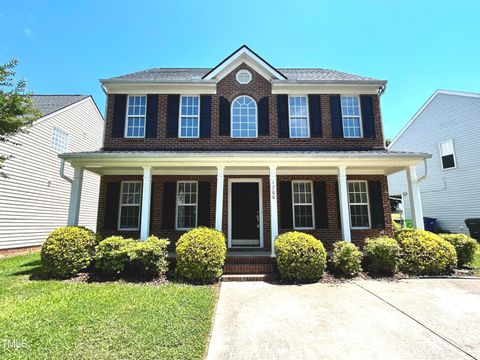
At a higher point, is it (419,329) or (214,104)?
(214,104)

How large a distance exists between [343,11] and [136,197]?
9.87 metres

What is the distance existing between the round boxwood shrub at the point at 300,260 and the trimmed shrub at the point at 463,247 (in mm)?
4257

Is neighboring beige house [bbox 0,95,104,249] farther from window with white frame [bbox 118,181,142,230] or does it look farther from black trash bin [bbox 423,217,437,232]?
black trash bin [bbox 423,217,437,232]

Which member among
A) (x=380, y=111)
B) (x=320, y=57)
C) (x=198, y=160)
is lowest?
(x=198, y=160)

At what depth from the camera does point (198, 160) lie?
25.7 ft

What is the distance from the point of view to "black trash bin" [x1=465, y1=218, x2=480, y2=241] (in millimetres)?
12562

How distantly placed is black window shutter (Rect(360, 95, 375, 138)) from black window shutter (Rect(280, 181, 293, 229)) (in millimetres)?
3796

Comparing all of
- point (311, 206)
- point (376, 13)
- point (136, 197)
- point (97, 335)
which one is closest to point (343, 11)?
point (376, 13)

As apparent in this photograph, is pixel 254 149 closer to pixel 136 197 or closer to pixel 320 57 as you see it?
pixel 136 197

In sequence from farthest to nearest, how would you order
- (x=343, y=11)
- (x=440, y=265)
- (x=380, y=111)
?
1. (x=380, y=111)
2. (x=343, y=11)
3. (x=440, y=265)

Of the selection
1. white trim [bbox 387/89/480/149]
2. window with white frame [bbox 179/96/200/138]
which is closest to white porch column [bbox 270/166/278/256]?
window with white frame [bbox 179/96/200/138]

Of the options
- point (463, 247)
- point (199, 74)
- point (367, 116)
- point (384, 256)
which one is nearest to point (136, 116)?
point (199, 74)

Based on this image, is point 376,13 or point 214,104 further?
point 214,104

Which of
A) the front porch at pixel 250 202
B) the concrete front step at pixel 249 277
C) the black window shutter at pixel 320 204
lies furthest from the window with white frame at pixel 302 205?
the concrete front step at pixel 249 277
